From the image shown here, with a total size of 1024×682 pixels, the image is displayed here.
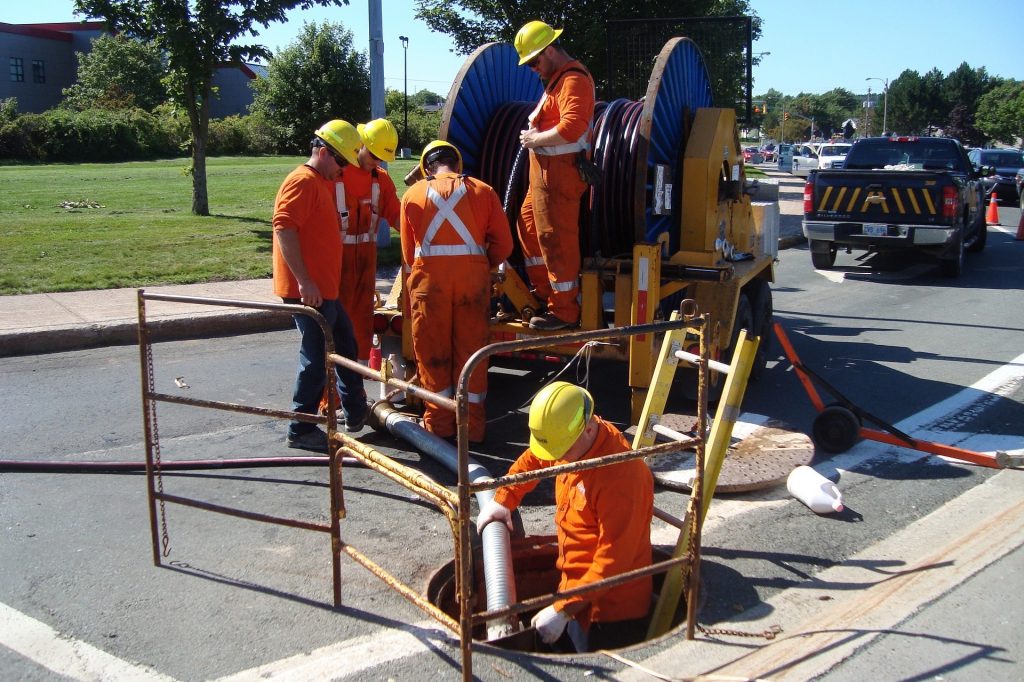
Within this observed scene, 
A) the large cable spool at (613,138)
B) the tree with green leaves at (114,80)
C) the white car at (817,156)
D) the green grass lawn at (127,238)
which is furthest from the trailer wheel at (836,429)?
the tree with green leaves at (114,80)

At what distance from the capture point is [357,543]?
4.59m

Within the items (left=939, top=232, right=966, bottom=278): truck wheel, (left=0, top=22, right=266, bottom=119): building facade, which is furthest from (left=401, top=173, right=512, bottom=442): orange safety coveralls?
(left=0, top=22, right=266, bottom=119): building facade

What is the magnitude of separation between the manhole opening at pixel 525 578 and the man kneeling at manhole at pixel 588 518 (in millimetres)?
298

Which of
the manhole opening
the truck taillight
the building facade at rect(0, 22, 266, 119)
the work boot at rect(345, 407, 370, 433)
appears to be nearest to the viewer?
the manhole opening

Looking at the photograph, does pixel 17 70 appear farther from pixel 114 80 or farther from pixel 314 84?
pixel 314 84

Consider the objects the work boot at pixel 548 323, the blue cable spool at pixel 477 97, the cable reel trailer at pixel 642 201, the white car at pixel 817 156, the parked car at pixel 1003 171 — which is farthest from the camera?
the white car at pixel 817 156

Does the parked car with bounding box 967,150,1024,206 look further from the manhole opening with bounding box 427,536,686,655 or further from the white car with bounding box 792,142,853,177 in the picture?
the manhole opening with bounding box 427,536,686,655

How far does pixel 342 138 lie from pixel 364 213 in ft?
3.37

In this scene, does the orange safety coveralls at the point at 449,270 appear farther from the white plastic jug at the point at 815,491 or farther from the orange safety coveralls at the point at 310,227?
the white plastic jug at the point at 815,491

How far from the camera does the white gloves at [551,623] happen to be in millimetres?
3682

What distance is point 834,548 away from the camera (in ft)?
15.0

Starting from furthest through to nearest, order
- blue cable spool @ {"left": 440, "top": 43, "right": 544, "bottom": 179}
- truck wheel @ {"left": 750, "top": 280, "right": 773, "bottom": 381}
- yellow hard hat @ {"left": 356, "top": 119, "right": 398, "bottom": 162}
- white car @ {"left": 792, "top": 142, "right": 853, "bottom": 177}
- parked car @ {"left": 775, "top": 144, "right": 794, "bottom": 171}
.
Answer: parked car @ {"left": 775, "top": 144, "right": 794, "bottom": 171} → white car @ {"left": 792, "top": 142, "right": 853, "bottom": 177} → truck wheel @ {"left": 750, "top": 280, "right": 773, "bottom": 381} → blue cable spool @ {"left": 440, "top": 43, "right": 544, "bottom": 179} → yellow hard hat @ {"left": 356, "top": 119, "right": 398, "bottom": 162}

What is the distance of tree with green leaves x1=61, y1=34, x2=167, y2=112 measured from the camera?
59.3 meters

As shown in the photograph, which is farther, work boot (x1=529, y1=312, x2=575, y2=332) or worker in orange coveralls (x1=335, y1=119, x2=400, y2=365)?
worker in orange coveralls (x1=335, y1=119, x2=400, y2=365)
